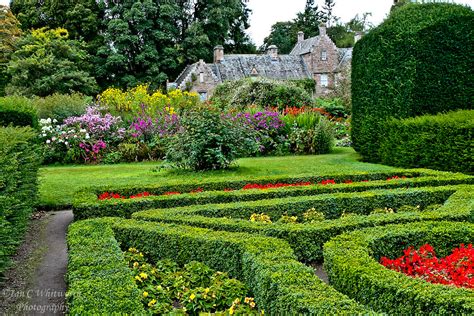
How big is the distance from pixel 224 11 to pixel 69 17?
1175cm

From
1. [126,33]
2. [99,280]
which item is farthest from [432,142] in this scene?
[126,33]

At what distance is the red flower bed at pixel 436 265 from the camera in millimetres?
4051

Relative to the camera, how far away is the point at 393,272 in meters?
3.60

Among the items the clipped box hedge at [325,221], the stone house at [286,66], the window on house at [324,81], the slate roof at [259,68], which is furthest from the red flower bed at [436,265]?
the window on house at [324,81]

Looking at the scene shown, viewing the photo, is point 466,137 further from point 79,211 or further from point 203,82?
point 203,82

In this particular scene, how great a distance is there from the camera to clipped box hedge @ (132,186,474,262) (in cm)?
520

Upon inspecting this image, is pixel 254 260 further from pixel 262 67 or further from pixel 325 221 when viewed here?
pixel 262 67

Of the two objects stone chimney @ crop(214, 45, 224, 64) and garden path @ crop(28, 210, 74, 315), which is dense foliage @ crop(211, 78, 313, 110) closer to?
garden path @ crop(28, 210, 74, 315)

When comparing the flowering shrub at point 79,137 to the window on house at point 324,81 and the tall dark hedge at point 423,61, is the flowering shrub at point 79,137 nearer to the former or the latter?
the tall dark hedge at point 423,61

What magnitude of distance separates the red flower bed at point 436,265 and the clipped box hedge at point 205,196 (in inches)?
87.7

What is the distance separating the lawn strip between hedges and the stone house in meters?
32.4

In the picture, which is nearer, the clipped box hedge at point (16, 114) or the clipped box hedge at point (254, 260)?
the clipped box hedge at point (254, 260)

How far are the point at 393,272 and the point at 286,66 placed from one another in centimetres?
3752

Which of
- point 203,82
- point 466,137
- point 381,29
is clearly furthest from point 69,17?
point 466,137
